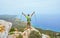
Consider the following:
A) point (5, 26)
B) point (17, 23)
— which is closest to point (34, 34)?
point (17, 23)

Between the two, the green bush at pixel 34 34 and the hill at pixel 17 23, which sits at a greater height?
the hill at pixel 17 23

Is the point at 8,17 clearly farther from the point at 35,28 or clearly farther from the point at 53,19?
the point at 53,19

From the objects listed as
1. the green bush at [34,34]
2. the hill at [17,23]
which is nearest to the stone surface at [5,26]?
the hill at [17,23]

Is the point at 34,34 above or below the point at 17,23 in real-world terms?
below

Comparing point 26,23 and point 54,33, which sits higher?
point 26,23

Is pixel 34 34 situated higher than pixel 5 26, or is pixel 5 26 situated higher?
pixel 5 26

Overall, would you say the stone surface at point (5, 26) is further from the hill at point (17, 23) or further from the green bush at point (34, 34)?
the green bush at point (34, 34)

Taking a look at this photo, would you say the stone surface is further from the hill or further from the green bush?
the green bush

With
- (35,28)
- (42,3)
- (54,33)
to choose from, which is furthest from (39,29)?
(42,3)

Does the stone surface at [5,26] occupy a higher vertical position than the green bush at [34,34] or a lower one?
higher

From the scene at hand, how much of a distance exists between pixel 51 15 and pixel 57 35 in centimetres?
30

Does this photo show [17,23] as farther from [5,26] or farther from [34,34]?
[34,34]

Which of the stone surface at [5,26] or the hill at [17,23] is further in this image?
the hill at [17,23]

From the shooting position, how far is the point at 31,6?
8.39 ft
